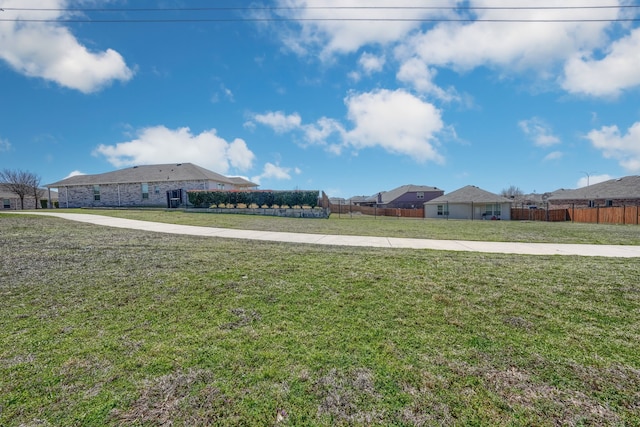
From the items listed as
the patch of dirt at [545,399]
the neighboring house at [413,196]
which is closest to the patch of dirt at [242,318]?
the patch of dirt at [545,399]

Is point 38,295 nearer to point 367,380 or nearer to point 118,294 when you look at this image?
point 118,294

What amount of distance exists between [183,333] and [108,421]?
1103 millimetres

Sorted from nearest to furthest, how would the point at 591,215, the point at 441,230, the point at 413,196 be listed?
the point at 441,230 → the point at 591,215 → the point at 413,196

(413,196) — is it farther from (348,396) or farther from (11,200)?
(11,200)

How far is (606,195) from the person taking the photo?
31516mm

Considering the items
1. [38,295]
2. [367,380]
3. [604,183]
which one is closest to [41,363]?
[38,295]

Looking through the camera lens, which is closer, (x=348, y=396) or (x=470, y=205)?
(x=348, y=396)

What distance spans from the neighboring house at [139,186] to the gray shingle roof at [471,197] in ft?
84.4

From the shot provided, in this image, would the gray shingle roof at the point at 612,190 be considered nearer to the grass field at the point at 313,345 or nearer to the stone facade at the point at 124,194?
the grass field at the point at 313,345

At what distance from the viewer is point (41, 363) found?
243 centimetres

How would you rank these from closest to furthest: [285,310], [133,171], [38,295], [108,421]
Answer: [108,421] < [285,310] < [38,295] < [133,171]

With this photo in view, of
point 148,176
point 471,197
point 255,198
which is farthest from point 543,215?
point 148,176

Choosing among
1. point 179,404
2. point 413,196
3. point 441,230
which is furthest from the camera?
point 413,196

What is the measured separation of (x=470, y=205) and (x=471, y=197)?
96 centimetres
